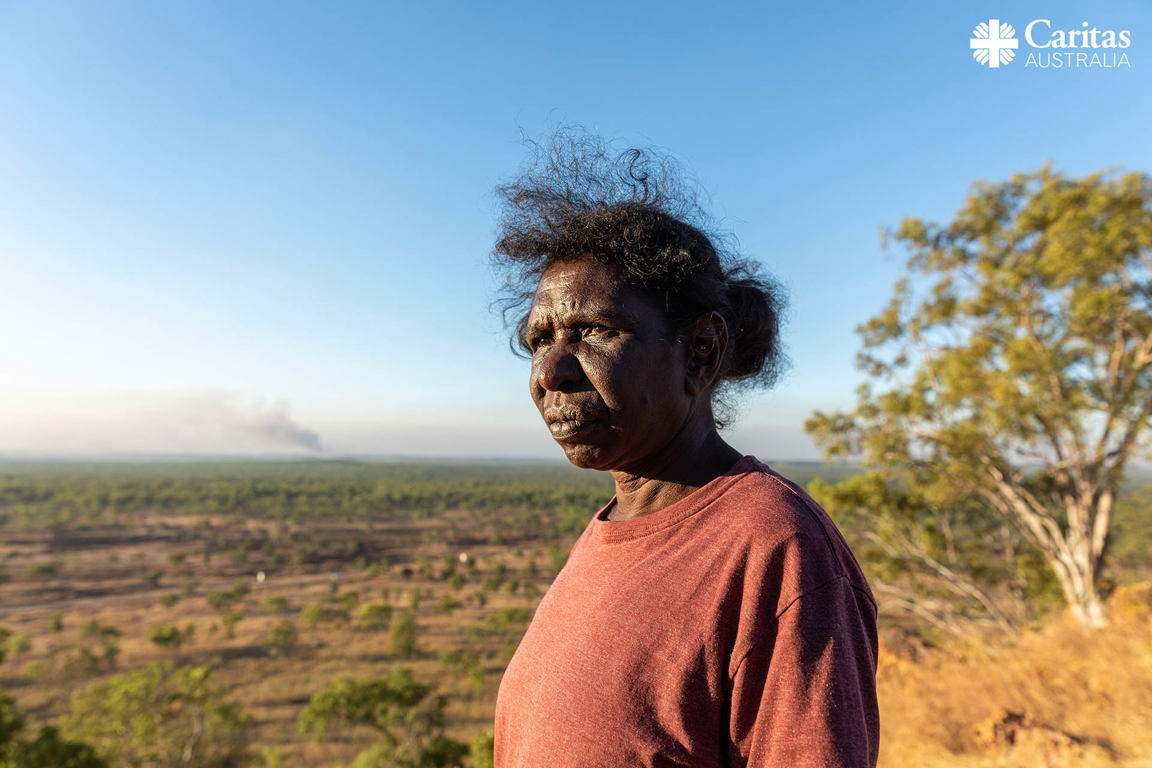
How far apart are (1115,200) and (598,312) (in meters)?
11.9

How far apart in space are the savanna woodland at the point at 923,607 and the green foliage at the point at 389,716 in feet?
0.27

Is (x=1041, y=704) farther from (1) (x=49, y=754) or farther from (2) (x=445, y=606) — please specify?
(2) (x=445, y=606)

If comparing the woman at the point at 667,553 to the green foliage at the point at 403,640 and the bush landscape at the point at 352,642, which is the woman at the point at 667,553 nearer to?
the bush landscape at the point at 352,642

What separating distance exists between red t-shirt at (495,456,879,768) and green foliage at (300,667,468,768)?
19679 millimetres

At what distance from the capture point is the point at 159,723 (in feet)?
62.1

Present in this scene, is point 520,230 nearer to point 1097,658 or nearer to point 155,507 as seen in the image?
point 1097,658

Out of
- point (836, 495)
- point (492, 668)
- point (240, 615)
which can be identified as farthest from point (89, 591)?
point (836, 495)

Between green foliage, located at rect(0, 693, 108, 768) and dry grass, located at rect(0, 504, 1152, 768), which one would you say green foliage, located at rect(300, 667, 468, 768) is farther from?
green foliage, located at rect(0, 693, 108, 768)

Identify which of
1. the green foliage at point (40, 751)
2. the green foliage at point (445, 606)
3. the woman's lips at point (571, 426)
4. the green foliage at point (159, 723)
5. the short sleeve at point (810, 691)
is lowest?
the green foliage at point (445, 606)

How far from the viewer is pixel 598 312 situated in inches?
47.6

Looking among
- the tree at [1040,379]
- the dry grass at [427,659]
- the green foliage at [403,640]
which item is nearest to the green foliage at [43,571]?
the dry grass at [427,659]

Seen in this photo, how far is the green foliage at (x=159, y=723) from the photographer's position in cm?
1803

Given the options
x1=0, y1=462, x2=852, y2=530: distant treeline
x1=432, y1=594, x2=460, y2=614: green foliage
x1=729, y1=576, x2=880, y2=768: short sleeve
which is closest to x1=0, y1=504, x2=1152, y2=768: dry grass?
x1=432, y1=594, x2=460, y2=614: green foliage

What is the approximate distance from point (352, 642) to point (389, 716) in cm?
1433
